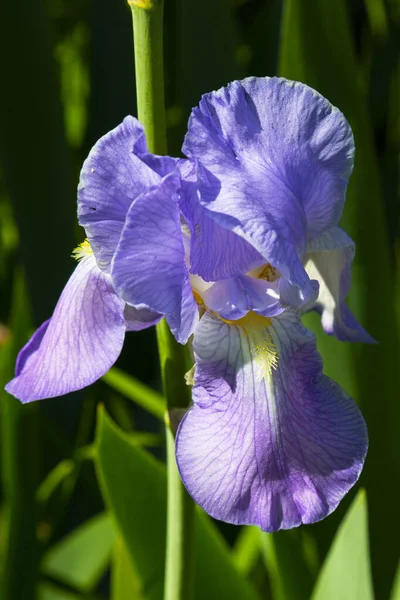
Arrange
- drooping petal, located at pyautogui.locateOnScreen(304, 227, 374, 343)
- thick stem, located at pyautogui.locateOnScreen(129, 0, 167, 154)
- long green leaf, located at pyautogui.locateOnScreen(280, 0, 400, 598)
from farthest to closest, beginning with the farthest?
long green leaf, located at pyautogui.locateOnScreen(280, 0, 400, 598) → drooping petal, located at pyautogui.locateOnScreen(304, 227, 374, 343) → thick stem, located at pyautogui.locateOnScreen(129, 0, 167, 154)

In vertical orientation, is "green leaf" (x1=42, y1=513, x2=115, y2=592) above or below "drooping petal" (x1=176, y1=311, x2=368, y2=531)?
below

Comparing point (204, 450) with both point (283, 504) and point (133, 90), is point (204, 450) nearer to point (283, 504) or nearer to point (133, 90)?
point (283, 504)

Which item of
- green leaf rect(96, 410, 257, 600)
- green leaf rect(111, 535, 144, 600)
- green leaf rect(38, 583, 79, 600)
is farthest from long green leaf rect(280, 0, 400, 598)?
green leaf rect(38, 583, 79, 600)

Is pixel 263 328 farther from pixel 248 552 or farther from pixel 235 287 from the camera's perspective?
pixel 248 552

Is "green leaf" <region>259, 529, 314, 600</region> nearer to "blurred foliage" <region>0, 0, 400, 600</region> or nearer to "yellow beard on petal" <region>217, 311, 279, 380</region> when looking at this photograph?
"blurred foliage" <region>0, 0, 400, 600</region>

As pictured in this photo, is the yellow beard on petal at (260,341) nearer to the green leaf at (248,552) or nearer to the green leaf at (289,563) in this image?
the green leaf at (289,563)

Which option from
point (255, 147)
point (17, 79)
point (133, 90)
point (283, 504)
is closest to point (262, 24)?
point (133, 90)

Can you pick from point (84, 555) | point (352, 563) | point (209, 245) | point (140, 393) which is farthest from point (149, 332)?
point (209, 245)
